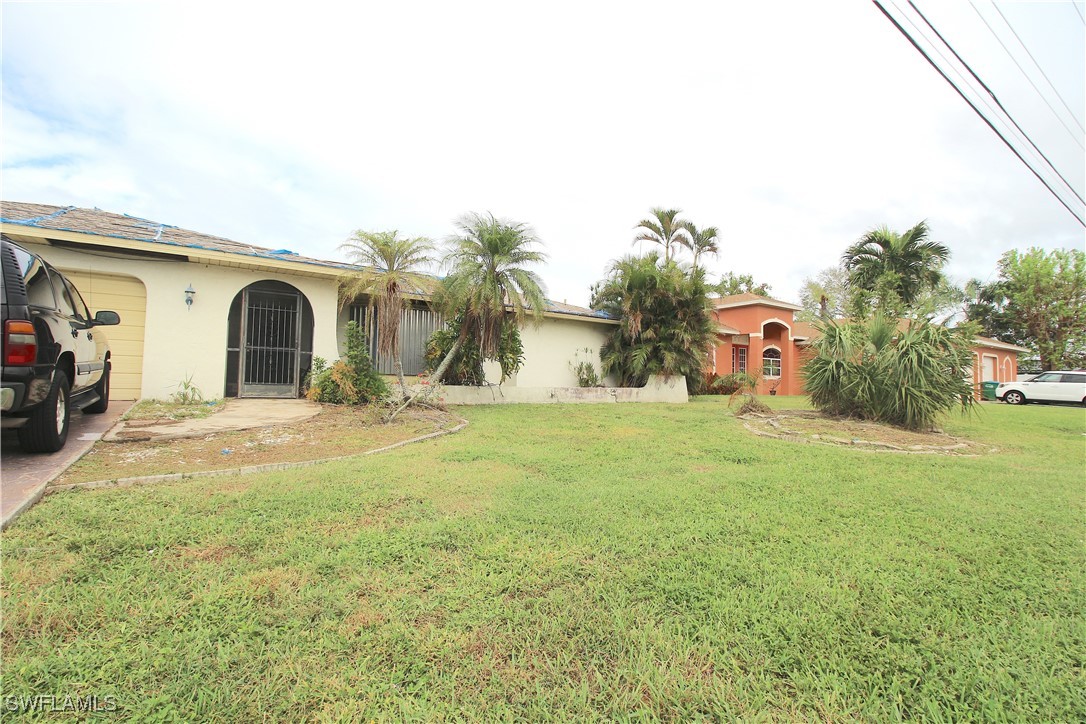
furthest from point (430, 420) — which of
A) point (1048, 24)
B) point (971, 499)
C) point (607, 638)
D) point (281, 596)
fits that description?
point (1048, 24)

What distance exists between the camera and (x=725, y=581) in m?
2.50

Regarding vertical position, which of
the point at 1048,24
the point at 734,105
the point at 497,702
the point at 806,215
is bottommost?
the point at 497,702

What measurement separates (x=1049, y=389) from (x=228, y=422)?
29.7m

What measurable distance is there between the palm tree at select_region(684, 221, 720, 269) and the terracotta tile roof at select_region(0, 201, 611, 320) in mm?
15201

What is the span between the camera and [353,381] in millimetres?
8875

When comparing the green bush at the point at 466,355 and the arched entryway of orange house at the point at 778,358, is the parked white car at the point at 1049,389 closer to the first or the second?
the arched entryway of orange house at the point at 778,358

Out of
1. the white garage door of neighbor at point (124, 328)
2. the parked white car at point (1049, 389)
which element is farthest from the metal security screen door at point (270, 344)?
the parked white car at point (1049, 389)

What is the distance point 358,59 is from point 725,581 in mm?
8430

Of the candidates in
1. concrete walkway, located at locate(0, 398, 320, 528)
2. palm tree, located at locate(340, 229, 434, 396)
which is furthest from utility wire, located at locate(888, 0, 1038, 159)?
concrete walkway, located at locate(0, 398, 320, 528)

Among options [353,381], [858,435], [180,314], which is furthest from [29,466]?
[858,435]

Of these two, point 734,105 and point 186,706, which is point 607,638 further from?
point 734,105

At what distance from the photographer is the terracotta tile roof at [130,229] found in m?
7.88

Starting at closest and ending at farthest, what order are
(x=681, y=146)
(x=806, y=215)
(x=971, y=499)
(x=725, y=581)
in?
1. (x=725, y=581)
2. (x=971, y=499)
3. (x=681, y=146)
4. (x=806, y=215)

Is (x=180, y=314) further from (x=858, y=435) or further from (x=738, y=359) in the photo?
(x=738, y=359)
